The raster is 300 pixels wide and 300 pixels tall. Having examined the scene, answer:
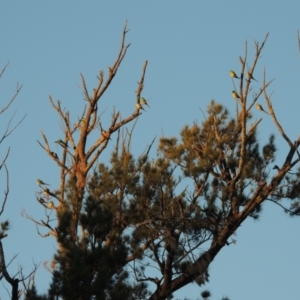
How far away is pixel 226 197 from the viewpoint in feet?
28.0

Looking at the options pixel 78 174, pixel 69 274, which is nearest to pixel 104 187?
pixel 78 174

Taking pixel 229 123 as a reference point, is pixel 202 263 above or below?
below

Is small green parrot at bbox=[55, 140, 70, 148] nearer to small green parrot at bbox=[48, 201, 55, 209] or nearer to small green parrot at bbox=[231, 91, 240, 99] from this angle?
small green parrot at bbox=[48, 201, 55, 209]

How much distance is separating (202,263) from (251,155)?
1103 mm

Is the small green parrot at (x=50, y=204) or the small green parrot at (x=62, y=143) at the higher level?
the small green parrot at (x=62, y=143)

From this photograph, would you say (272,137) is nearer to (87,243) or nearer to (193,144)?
(193,144)

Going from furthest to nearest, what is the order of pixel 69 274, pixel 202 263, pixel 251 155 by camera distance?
pixel 251 155
pixel 202 263
pixel 69 274

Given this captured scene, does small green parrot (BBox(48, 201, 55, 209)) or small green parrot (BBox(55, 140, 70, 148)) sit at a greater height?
small green parrot (BBox(55, 140, 70, 148))

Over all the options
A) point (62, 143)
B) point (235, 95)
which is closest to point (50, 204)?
point (62, 143)

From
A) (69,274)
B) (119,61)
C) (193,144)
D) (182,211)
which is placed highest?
(119,61)

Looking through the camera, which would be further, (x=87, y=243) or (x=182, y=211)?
(x=182, y=211)

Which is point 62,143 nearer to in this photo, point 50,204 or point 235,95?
point 50,204

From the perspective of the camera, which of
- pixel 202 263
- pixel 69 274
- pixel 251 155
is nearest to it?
pixel 69 274

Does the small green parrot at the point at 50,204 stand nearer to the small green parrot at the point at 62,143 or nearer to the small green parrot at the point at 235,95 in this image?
the small green parrot at the point at 62,143
